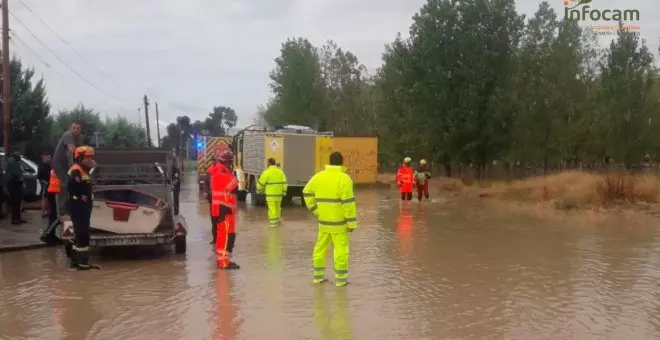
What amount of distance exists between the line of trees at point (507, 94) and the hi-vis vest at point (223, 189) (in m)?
23.8

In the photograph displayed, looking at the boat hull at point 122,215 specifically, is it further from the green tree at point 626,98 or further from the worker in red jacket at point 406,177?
the green tree at point 626,98

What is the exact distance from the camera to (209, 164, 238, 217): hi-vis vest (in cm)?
991

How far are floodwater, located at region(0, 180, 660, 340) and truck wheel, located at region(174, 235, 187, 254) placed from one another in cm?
24

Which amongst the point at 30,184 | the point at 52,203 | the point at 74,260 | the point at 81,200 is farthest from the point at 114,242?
the point at 30,184

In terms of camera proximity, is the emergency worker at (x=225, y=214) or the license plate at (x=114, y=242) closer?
the emergency worker at (x=225, y=214)

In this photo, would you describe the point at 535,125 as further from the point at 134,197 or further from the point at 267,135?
the point at 134,197

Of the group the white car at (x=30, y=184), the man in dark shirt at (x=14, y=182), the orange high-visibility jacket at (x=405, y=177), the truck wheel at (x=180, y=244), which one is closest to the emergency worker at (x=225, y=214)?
the truck wheel at (x=180, y=244)

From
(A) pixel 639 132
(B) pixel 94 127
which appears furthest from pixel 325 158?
(B) pixel 94 127

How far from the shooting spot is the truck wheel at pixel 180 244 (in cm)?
1123

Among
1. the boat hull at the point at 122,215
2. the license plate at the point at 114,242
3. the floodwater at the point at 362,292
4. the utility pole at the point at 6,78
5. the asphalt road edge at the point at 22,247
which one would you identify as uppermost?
the utility pole at the point at 6,78

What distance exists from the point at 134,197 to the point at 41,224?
5.59m

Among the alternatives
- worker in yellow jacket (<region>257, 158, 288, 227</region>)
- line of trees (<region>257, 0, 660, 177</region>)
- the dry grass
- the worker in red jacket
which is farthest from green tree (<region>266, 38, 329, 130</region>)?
worker in yellow jacket (<region>257, 158, 288, 227</region>)

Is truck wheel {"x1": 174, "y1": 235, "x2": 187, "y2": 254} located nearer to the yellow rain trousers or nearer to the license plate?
the license plate

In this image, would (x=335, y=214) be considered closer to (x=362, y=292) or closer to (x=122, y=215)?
(x=362, y=292)
